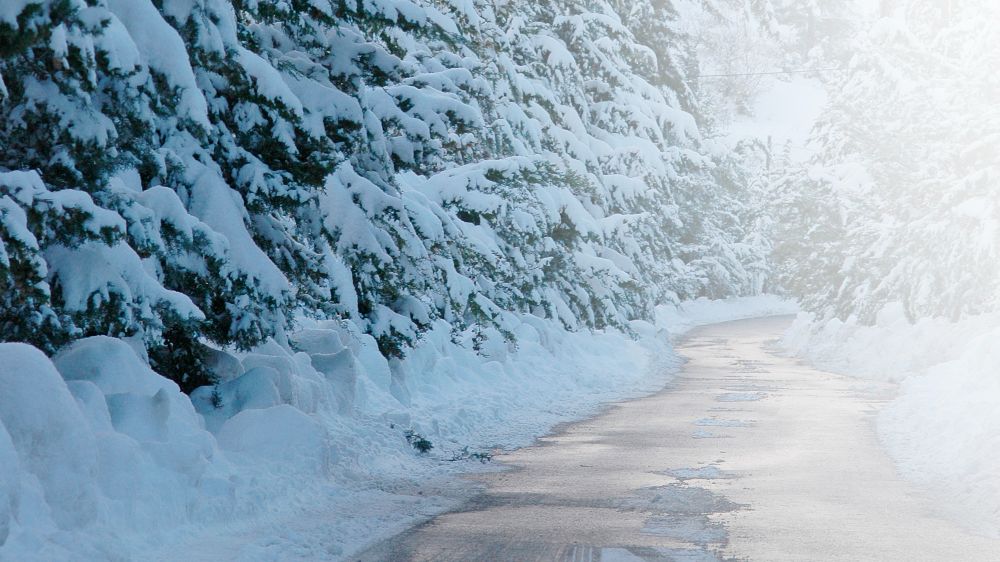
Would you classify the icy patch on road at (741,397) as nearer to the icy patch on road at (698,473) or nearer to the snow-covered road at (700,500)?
the snow-covered road at (700,500)

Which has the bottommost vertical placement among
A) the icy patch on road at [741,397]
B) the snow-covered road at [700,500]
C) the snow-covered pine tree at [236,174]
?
the snow-covered road at [700,500]

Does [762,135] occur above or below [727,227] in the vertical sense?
above

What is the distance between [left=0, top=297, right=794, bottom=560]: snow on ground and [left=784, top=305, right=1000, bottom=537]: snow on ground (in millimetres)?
4280

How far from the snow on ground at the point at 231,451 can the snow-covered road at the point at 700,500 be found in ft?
2.07

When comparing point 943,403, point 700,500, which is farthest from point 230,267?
point 943,403

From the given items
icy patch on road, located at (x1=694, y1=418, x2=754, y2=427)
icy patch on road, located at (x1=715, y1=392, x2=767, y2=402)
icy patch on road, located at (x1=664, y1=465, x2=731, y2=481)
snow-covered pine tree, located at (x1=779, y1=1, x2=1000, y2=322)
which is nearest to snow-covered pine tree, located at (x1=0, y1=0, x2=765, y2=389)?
icy patch on road, located at (x1=694, y1=418, x2=754, y2=427)

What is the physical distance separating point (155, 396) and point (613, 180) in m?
20.8

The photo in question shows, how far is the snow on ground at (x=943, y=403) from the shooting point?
34.7 feet

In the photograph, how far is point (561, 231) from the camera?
871 inches

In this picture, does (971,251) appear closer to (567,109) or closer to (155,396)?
(567,109)

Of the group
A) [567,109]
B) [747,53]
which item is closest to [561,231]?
[567,109]

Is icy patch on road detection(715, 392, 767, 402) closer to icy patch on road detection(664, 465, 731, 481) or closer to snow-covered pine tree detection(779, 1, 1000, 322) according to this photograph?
snow-covered pine tree detection(779, 1, 1000, 322)

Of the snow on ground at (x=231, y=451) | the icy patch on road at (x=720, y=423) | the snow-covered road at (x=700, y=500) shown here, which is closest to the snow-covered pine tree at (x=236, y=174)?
the snow on ground at (x=231, y=451)

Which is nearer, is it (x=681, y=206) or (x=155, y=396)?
(x=155, y=396)
